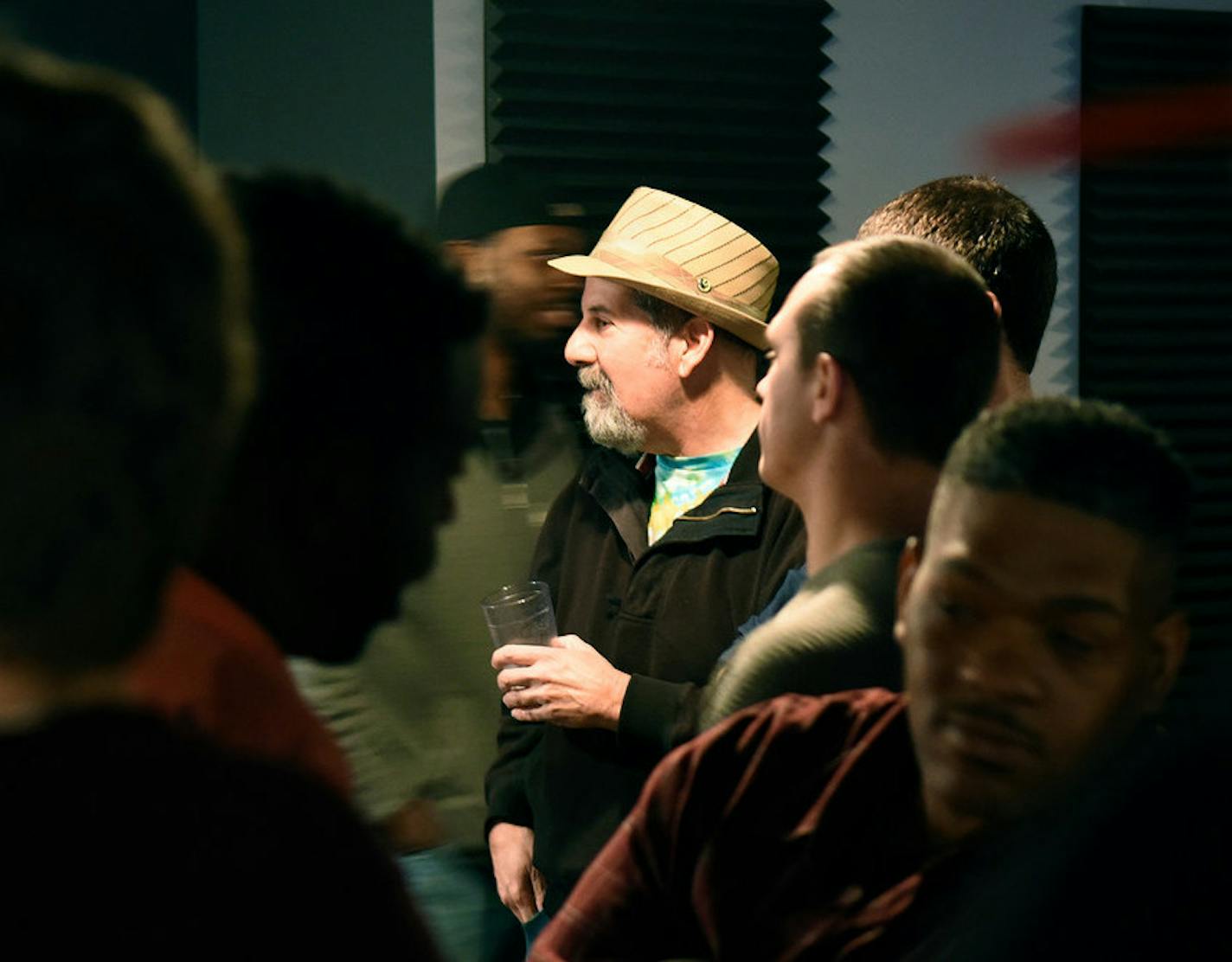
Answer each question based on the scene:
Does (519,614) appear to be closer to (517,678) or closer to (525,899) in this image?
(517,678)

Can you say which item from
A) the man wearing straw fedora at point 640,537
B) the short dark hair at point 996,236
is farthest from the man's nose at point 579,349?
the short dark hair at point 996,236

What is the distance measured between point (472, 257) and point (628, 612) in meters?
0.77

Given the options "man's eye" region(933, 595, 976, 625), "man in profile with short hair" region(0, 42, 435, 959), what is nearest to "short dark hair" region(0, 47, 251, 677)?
"man in profile with short hair" region(0, 42, 435, 959)

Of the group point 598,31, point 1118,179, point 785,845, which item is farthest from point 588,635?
point 1118,179

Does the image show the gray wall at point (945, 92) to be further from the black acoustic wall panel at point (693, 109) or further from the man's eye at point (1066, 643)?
the man's eye at point (1066, 643)

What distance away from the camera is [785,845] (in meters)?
0.66

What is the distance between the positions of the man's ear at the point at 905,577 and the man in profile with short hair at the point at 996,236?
0.61 m

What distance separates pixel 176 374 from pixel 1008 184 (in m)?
1.99

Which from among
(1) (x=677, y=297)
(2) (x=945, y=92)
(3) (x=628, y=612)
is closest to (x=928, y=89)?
(2) (x=945, y=92)

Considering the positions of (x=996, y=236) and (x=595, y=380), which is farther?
(x=595, y=380)

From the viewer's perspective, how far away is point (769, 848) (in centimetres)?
66

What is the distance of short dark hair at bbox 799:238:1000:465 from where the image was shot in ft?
2.27

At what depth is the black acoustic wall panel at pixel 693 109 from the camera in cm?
238

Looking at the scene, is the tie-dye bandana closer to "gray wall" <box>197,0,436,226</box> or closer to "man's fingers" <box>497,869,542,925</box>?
Result: "man's fingers" <box>497,869,542,925</box>
